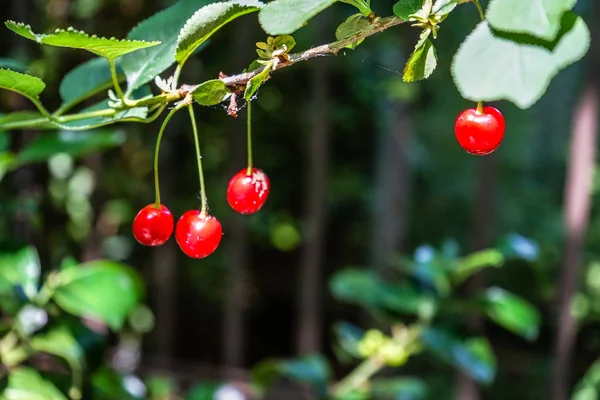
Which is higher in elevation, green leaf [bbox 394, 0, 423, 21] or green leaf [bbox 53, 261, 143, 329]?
green leaf [bbox 394, 0, 423, 21]

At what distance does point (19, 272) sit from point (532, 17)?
798mm

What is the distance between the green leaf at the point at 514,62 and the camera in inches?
14.7

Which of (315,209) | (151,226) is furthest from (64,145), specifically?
(315,209)

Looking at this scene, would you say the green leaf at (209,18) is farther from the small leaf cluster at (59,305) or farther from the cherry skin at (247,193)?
the small leaf cluster at (59,305)

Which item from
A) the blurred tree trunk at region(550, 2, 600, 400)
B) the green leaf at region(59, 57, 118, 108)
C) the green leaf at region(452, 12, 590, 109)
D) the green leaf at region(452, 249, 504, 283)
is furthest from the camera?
the blurred tree trunk at region(550, 2, 600, 400)

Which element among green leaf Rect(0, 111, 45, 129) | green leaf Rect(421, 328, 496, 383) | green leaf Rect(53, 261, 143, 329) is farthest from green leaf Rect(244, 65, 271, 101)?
green leaf Rect(421, 328, 496, 383)

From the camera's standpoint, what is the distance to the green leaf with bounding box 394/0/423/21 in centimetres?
49

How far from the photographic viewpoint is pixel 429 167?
3.35 meters

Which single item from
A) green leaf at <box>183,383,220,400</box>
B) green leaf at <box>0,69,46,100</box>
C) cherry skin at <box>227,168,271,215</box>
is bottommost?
green leaf at <box>183,383,220,400</box>

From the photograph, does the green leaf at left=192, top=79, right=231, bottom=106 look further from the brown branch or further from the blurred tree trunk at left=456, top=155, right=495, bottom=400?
the blurred tree trunk at left=456, top=155, right=495, bottom=400

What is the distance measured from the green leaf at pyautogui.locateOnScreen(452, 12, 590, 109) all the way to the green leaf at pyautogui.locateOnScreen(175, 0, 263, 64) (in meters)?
0.19

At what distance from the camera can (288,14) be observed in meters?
0.45

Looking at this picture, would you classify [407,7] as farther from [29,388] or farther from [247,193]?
[29,388]

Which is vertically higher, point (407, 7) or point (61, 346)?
point (407, 7)
